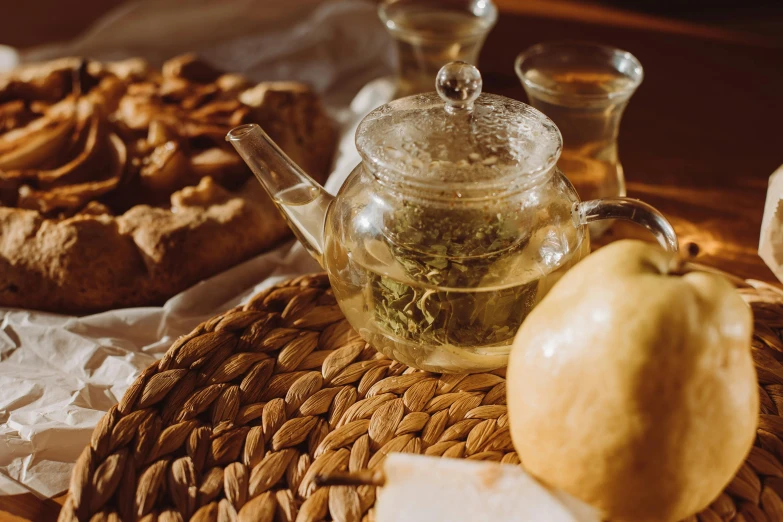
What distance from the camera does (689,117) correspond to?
4.77ft

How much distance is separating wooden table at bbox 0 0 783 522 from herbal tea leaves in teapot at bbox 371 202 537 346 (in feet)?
1.37

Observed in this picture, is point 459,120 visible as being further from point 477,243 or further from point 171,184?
point 171,184

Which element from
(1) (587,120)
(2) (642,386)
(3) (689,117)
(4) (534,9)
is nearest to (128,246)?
(1) (587,120)

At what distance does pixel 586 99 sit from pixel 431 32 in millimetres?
387

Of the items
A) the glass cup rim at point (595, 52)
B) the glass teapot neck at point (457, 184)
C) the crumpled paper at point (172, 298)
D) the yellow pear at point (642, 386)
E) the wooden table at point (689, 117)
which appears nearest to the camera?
the yellow pear at point (642, 386)

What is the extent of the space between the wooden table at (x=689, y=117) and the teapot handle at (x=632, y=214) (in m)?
0.40

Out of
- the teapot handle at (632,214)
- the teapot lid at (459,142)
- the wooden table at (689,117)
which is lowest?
the wooden table at (689,117)

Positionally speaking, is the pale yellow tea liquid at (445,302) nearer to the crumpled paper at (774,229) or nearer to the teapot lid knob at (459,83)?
the teapot lid knob at (459,83)

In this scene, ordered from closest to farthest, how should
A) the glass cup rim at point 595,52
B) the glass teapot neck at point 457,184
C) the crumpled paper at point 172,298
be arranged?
the glass teapot neck at point 457,184
the crumpled paper at point 172,298
the glass cup rim at point 595,52

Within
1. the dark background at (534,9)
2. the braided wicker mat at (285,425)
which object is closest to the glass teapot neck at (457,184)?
the braided wicker mat at (285,425)

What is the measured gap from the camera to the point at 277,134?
4.32 ft

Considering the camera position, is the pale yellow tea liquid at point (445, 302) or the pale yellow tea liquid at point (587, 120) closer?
the pale yellow tea liquid at point (445, 302)

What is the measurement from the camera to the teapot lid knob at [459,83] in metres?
0.69

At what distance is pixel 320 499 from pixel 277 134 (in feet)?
2.61
